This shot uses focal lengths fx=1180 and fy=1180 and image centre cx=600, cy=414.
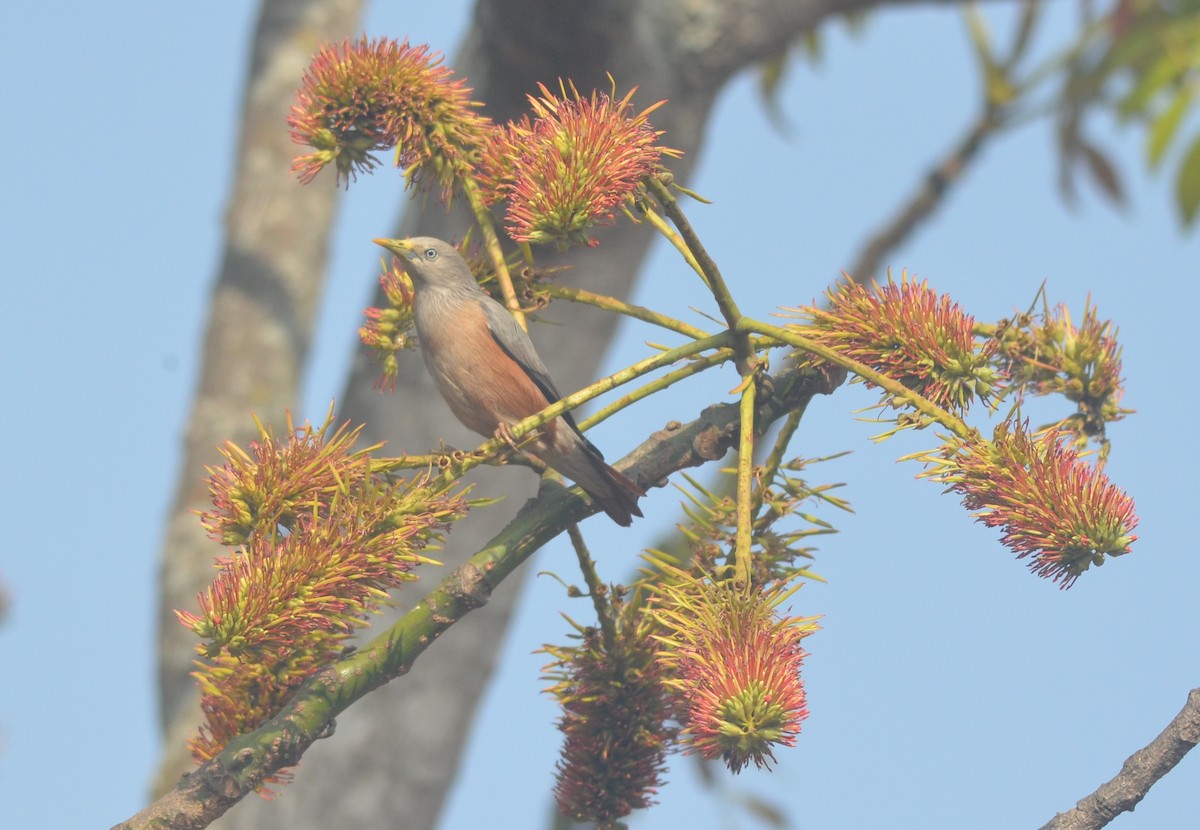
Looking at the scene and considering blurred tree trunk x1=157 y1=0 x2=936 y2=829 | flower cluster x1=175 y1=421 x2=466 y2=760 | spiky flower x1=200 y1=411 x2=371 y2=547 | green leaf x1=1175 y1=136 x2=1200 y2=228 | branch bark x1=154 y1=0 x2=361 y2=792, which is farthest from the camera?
branch bark x1=154 y1=0 x2=361 y2=792

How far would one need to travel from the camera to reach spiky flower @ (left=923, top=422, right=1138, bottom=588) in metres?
1.92

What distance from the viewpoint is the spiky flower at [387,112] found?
2449 millimetres

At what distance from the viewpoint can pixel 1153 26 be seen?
2893mm

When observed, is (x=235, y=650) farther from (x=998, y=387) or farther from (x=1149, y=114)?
(x=1149, y=114)

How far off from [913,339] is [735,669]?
749 mm

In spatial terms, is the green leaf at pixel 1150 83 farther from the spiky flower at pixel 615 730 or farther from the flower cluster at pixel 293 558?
the flower cluster at pixel 293 558

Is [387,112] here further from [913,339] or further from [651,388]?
[913,339]

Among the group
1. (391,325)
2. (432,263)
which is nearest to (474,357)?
(432,263)

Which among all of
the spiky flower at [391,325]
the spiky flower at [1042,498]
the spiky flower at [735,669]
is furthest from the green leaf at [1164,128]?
the spiky flower at [391,325]

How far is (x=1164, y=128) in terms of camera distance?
2881 millimetres

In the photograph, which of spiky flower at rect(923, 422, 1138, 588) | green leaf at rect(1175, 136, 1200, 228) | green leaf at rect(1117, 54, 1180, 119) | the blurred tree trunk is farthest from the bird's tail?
the blurred tree trunk

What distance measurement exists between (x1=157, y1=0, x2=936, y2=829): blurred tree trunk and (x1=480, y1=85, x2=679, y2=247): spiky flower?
2.53 meters

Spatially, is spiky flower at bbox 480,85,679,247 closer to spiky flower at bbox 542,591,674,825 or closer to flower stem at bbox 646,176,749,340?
flower stem at bbox 646,176,749,340

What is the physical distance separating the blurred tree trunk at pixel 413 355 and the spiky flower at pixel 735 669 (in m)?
3.07
